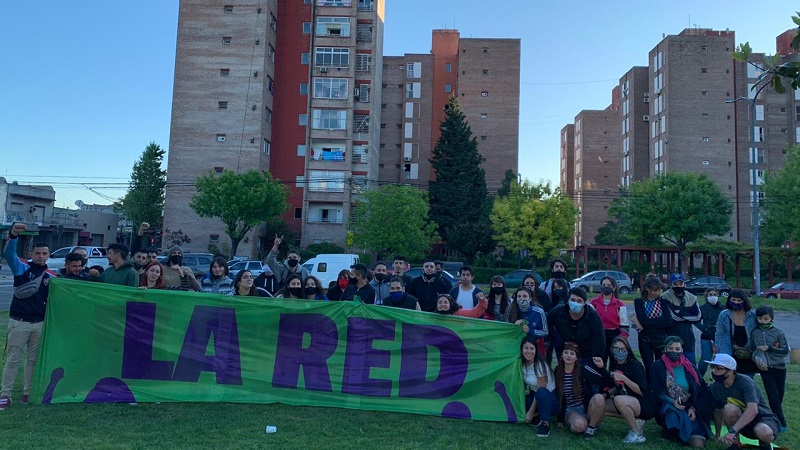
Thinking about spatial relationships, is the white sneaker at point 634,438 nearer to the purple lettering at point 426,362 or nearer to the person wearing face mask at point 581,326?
the person wearing face mask at point 581,326

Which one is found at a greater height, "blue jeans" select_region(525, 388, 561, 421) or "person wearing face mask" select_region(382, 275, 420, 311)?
"person wearing face mask" select_region(382, 275, 420, 311)

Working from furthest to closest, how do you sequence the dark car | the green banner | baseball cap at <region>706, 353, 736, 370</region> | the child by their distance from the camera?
the dark car → the green banner → the child → baseball cap at <region>706, 353, 736, 370</region>

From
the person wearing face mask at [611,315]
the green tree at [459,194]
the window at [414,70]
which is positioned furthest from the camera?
the window at [414,70]

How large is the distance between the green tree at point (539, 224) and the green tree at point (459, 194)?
3636 millimetres

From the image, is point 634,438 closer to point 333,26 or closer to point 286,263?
point 286,263

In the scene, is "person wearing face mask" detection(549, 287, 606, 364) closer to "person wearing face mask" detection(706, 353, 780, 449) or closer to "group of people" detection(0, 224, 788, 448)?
"group of people" detection(0, 224, 788, 448)

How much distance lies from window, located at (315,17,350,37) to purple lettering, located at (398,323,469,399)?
45.9 metres

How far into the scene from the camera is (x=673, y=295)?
334 inches

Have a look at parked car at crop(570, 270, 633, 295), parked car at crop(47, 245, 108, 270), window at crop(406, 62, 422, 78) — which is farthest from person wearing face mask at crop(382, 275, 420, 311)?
window at crop(406, 62, 422, 78)

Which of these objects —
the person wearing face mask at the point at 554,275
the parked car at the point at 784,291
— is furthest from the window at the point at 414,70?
the person wearing face mask at the point at 554,275

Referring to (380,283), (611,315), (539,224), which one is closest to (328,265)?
(380,283)

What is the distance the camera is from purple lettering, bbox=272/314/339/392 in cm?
768

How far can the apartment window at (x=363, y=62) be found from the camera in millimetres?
50438

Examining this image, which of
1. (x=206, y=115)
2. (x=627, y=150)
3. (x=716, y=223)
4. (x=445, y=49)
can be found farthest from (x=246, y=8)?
(x=627, y=150)
